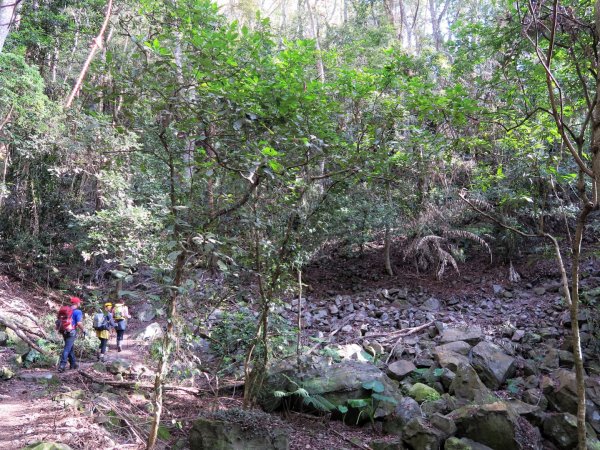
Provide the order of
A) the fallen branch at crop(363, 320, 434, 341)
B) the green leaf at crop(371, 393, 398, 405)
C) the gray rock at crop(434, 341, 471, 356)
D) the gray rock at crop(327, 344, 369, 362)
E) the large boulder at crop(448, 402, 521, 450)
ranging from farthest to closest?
the fallen branch at crop(363, 320, 434, 341) → the gray rock at crop(327, 344, 369, 362) → the gray rock at crop(434, 341, 471, 356) → the green leaf at crop(371, 393, 398, 405) → the large boulder at crop(448, 402, 521, 450)

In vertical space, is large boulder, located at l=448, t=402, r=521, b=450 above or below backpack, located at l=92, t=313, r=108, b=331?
below

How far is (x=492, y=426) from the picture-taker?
5.27 meters

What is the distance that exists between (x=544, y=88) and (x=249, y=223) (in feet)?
15.7

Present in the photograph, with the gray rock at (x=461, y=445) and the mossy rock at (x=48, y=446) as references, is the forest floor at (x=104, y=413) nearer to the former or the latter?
the mossy rock at (x=48, y=446)

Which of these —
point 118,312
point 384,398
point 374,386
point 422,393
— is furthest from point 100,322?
point 422,393

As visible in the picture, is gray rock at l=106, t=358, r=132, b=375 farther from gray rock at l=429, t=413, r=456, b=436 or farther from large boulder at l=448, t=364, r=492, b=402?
large boulder at l=448, t=364, r=492, b=402

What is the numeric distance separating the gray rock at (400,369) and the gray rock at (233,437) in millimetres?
3551

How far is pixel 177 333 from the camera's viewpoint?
3.97 meters

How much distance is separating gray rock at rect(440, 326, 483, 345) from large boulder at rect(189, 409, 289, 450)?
17.6ft

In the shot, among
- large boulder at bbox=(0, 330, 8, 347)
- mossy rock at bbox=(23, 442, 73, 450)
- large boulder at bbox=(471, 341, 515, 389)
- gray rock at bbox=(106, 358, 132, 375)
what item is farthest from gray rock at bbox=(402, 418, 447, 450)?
large boulder at bbox=(0, 330, 8, 347)

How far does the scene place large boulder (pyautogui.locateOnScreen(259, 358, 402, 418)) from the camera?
6387 millimetres

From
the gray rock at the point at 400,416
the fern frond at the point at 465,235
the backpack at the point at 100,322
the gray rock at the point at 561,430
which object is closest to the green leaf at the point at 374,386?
the gray rock at the point at 400,416

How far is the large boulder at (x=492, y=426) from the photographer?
206 inches

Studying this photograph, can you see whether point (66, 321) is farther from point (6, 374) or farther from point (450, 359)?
point (450, 359)
